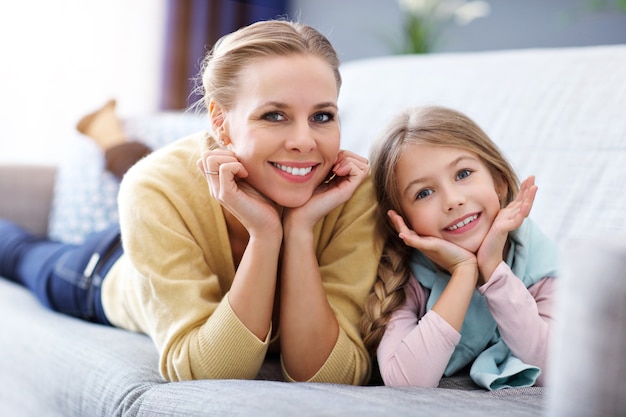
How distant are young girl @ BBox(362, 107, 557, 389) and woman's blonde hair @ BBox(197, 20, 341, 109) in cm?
24

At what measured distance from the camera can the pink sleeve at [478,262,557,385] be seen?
1.20m

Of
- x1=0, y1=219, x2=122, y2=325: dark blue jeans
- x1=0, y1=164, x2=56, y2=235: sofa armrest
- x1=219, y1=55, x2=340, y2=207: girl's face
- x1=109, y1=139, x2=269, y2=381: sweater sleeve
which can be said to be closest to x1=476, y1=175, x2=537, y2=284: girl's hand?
x1=219, y1=55, x2=340, y2=207: girl's face

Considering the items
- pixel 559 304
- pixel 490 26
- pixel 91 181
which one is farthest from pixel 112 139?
pixel 490 26

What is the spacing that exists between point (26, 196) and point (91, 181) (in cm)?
32

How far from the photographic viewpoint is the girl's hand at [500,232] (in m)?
1.24

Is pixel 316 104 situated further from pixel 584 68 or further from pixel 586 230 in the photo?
pixel 584 68

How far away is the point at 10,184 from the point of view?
8.29ft

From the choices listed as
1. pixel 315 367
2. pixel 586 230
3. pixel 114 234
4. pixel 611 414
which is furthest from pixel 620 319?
pixel 114 234

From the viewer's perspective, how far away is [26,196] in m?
2.54

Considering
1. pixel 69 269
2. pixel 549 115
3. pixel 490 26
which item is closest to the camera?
pixel 549 115

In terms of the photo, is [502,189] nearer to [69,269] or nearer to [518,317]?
[518,317]

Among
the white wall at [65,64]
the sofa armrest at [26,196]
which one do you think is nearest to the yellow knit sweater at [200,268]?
the sofa armrest at [26,196]

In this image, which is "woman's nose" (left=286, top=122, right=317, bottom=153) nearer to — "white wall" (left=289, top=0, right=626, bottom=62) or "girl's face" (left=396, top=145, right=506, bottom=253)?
"girl's face" (left=396, top=145, right=506, bottom=253)

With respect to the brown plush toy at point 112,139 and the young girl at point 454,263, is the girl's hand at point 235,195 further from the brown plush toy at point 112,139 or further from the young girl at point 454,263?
the brown plush toy at point 112,139
